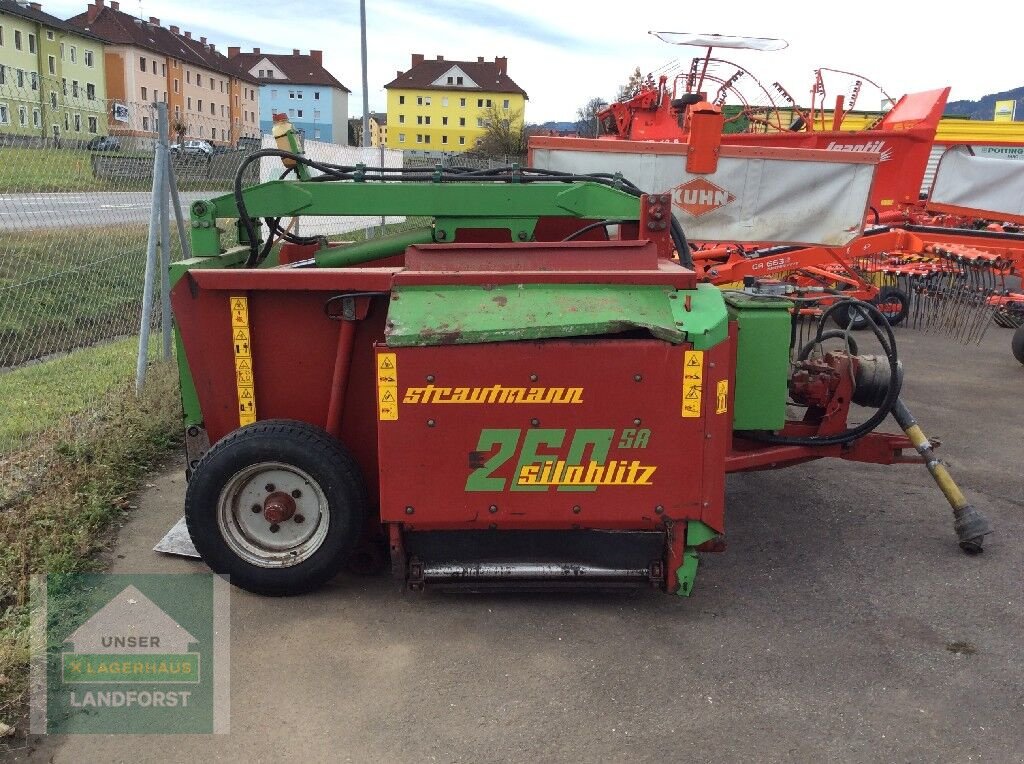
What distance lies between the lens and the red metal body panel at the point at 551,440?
11.0 ft

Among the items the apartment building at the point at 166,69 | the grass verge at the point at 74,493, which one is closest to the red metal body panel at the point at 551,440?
the grass verge at the point at 74,493

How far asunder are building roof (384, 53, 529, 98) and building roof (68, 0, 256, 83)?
18.0m

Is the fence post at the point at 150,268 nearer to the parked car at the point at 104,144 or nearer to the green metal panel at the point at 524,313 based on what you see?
the parked car at the point at 104,144

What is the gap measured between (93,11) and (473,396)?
2989 inches

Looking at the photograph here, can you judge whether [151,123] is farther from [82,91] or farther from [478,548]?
[478,548]

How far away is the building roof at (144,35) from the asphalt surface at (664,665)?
207 ft

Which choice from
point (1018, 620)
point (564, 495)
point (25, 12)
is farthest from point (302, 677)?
point (25, 12)

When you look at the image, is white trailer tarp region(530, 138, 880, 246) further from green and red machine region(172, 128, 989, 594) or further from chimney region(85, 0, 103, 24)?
chimney region(85, 0, 103, 24)

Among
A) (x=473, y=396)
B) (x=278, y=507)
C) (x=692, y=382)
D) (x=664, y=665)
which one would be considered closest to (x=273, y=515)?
(x=278, y=507)

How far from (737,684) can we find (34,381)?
6.20 meters

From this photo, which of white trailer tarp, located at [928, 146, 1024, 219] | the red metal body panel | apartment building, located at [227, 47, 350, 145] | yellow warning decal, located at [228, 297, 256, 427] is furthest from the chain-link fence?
apartment building, located at [227, 47, 350, 145]

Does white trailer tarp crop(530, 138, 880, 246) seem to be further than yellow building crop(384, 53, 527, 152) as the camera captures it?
No

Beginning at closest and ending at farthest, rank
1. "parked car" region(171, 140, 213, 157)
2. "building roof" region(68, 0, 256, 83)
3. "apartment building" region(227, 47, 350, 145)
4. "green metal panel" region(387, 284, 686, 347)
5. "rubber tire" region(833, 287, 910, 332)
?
"green metal panel" region(387, 284, 686, 347), "parked car" region(171, 140, 213, 157), "rubber tire" region(833, 287, 910, 332), "building roof" region(68, 0, 256, 83), "apartment building" region(227, 47, 350, 145)

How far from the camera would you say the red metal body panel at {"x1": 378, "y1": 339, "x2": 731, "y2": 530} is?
3.36 m
